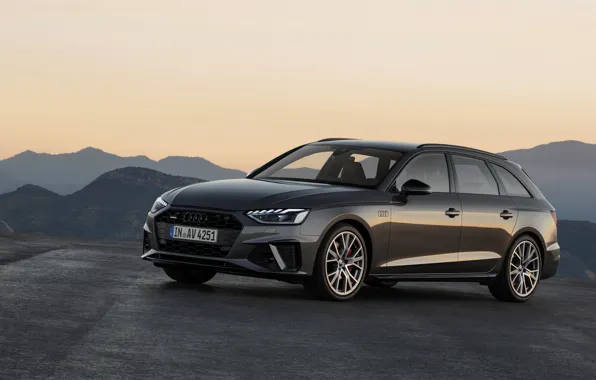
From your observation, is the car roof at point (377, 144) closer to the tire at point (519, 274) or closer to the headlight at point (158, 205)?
the tire at point (519, 274)

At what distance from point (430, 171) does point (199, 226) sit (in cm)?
294

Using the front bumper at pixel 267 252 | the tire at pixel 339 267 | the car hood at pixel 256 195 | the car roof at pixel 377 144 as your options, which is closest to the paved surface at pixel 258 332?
the tire at pixel 339 267

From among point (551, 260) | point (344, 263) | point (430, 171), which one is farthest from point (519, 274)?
point (344, 263)

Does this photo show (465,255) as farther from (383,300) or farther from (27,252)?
(27,252)

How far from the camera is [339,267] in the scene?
11.5m

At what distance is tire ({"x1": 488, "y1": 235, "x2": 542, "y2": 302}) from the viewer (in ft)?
44.7

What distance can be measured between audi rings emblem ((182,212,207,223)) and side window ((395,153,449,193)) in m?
2.31

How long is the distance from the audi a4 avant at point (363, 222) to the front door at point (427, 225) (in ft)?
0.04

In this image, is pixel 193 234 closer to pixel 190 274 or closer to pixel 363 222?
pixel 190 274

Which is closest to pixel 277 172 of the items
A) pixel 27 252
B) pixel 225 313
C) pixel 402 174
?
pixel 402 174

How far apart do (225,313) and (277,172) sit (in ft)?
11.6

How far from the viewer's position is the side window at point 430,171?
12.6 meters

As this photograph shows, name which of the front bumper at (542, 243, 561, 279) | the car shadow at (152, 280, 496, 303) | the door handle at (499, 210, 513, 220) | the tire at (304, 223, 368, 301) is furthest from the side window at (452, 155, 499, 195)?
the tire at (304, 223, 368, 301)

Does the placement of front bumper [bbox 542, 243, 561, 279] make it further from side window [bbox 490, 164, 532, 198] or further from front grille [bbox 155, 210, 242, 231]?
front grille [bbox 155, 210, 242, 231]
